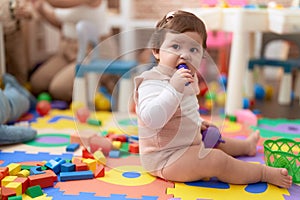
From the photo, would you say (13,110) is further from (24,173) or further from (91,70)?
(24,173)

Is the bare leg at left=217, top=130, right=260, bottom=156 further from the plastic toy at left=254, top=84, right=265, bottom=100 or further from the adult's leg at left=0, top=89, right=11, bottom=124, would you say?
the plastic toy at left=254, top=84, right=265, bottom=100

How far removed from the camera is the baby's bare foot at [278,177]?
2.86 feet

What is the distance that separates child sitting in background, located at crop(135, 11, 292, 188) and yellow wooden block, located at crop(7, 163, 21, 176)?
301mm

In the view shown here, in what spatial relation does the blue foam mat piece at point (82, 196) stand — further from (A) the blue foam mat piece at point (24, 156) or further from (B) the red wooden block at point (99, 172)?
(A) the blue foam mat piece at point (24, 156)

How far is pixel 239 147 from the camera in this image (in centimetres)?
106

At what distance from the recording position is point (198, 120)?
93 cm

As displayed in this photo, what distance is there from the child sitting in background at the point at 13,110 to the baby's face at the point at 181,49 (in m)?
0.54

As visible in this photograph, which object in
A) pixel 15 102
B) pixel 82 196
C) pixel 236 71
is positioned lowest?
pixel 82 196

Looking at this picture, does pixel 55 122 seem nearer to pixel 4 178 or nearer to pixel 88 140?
pixel 88 140

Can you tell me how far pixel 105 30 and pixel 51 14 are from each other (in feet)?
0.84

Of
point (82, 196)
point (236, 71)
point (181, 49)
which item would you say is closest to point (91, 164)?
point (82, 196)

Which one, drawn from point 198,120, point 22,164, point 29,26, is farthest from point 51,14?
point 198,120

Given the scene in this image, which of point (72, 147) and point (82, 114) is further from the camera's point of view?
point (82, 114)

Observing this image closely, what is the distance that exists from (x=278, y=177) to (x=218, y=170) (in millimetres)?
143
